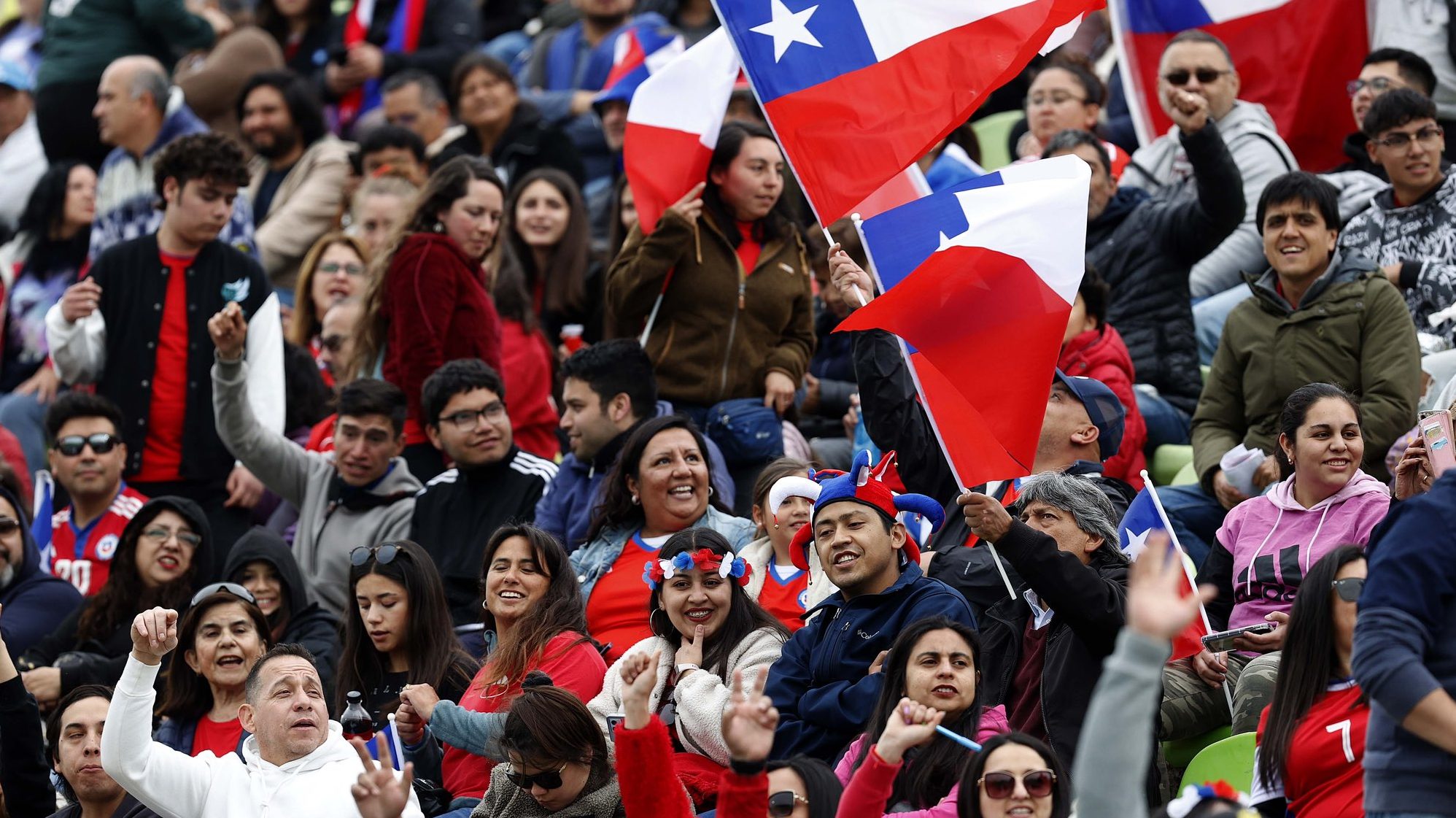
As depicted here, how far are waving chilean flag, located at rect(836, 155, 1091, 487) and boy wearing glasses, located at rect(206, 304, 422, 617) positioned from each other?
2952 mm

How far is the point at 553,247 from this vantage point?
36.8ft

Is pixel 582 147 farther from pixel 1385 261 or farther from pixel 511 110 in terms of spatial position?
pixel 1385 261

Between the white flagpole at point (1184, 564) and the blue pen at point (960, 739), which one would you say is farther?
the white flagpole at point (1184, 564)

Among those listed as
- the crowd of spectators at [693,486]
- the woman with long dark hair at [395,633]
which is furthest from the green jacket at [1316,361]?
the woman with long dark hair at [395,633]

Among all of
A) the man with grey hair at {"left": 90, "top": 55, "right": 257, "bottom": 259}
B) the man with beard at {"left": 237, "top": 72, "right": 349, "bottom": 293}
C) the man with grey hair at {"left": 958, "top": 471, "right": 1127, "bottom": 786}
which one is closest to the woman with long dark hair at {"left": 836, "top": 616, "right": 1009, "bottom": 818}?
the man with grey hair at {"left": 958, "top": 471, "right": 1127, "bottom": 786}

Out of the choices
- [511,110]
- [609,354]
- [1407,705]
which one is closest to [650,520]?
[609,354]

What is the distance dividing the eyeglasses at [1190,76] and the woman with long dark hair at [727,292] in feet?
6.94

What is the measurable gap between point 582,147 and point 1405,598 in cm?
917

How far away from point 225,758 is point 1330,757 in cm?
336

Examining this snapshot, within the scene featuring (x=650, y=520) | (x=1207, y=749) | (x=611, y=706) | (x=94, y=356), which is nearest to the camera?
(x=1207, y=749)

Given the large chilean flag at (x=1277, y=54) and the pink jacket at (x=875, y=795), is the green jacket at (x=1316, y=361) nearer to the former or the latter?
the pink jacket at (x=875, y=795)

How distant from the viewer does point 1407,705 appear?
4.87 metres

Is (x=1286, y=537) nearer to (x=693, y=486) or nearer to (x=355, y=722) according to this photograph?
(x=693, y=486)

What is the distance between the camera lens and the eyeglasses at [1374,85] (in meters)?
10.3
